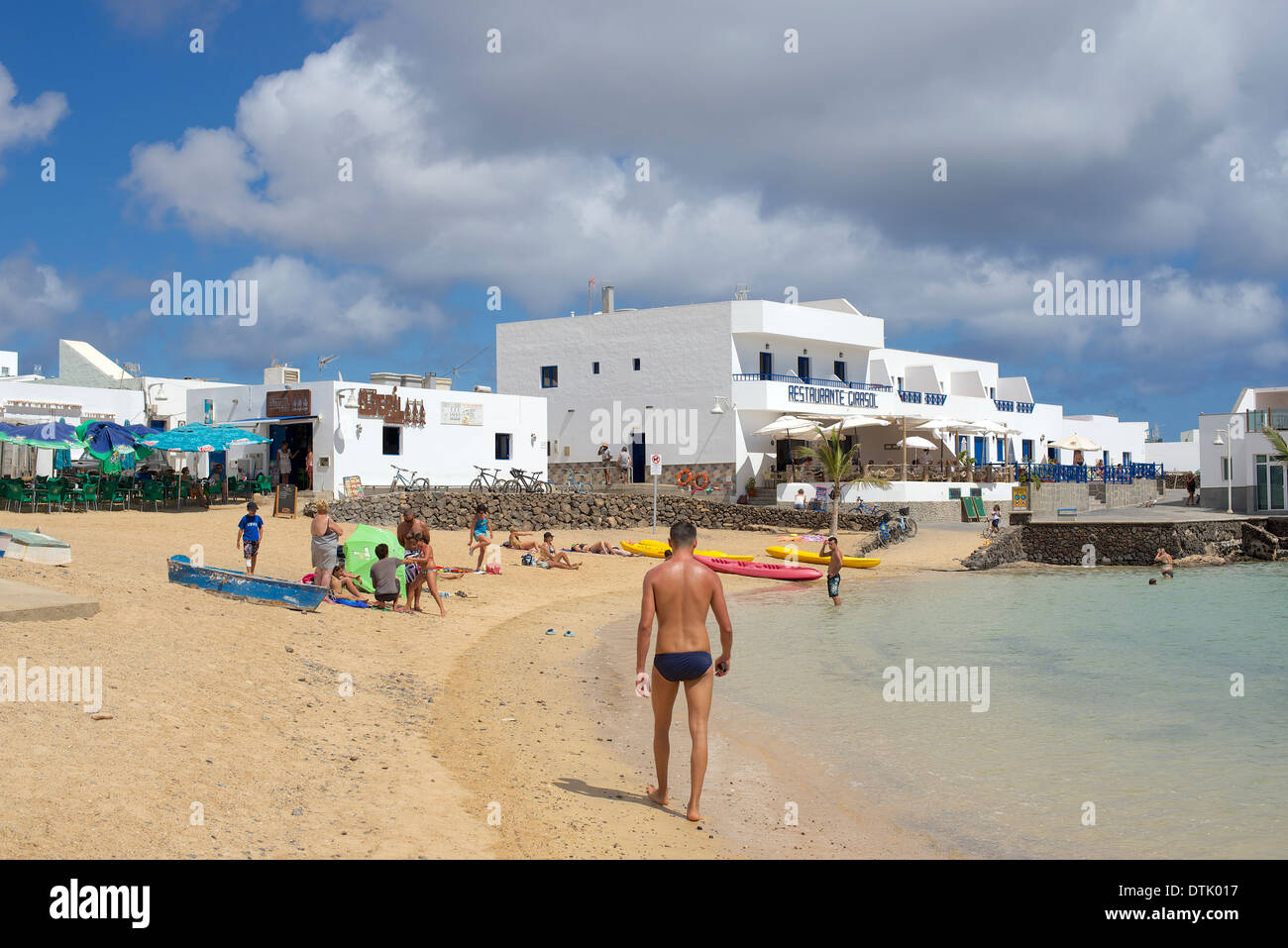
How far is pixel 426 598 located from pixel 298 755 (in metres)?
10.5

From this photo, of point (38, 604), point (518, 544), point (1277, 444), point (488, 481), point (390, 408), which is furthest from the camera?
point (1277, 444)

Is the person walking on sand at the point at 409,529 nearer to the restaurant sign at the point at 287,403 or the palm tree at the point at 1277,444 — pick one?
the restaurant sign at the point at 287,403

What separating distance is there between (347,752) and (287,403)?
1007 inches

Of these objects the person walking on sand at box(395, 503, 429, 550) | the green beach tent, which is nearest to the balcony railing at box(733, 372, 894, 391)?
the green beach tent

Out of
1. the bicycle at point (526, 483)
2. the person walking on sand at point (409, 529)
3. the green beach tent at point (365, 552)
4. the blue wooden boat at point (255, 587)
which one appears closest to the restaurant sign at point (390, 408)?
the bicycle at point (526, 483)

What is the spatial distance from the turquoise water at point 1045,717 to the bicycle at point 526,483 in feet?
42.9

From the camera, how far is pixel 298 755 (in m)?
7.12

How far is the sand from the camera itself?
18.1 feet

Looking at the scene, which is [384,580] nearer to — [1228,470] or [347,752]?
[347,752]

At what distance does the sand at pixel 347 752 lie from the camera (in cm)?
552

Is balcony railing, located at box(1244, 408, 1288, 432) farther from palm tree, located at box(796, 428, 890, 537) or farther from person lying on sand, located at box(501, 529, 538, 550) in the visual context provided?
person lying on sand, located at box(501, 529, 538, 550)

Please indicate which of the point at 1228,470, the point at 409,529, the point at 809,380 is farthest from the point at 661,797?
the point at 1228,470

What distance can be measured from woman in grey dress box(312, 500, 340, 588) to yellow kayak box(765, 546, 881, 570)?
609 inches

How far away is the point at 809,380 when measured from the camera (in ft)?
135
